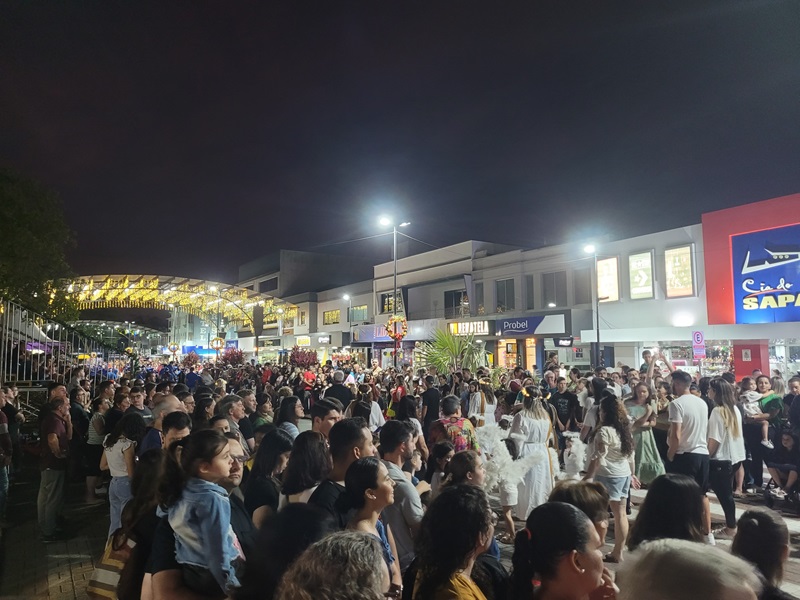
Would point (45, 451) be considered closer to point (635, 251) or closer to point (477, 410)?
point (477, 410)

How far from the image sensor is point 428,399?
10008 millimetres

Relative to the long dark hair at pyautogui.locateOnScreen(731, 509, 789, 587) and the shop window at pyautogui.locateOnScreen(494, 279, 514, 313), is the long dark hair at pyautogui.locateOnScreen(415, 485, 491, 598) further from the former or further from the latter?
the shop window at pyautogui.locateOnScreen(494, 279, 514, 313)

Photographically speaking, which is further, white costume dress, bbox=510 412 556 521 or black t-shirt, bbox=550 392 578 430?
black t-shirt, bbox=550 392 578 430

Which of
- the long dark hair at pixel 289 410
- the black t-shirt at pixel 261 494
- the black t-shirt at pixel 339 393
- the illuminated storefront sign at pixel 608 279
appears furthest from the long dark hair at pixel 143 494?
the illuminated storefront sign at pixel 608 279

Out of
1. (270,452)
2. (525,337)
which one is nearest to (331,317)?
(525,337)

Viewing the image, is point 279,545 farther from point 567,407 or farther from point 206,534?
point 567,407

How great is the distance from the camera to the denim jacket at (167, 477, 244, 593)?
7.98 ft

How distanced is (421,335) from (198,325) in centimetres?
6000

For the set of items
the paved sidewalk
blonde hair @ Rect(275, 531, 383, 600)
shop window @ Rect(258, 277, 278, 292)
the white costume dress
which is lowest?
the paved sidewalk

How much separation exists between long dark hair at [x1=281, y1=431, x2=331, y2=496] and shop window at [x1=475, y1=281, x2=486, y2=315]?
2928 cm

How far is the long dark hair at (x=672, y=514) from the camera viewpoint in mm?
2834

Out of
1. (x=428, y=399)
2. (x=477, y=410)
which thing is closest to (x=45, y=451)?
(x=428, y=399)

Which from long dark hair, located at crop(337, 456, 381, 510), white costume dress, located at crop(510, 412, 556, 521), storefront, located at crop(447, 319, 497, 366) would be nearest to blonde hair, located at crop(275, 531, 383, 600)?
long dark hair, located at crop(337, 456, 381, 510)

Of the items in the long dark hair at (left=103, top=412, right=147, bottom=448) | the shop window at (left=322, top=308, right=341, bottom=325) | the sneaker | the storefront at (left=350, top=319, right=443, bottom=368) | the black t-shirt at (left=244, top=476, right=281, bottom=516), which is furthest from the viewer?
the shop window at (left=322, top=308, right=341, bottom=325)
